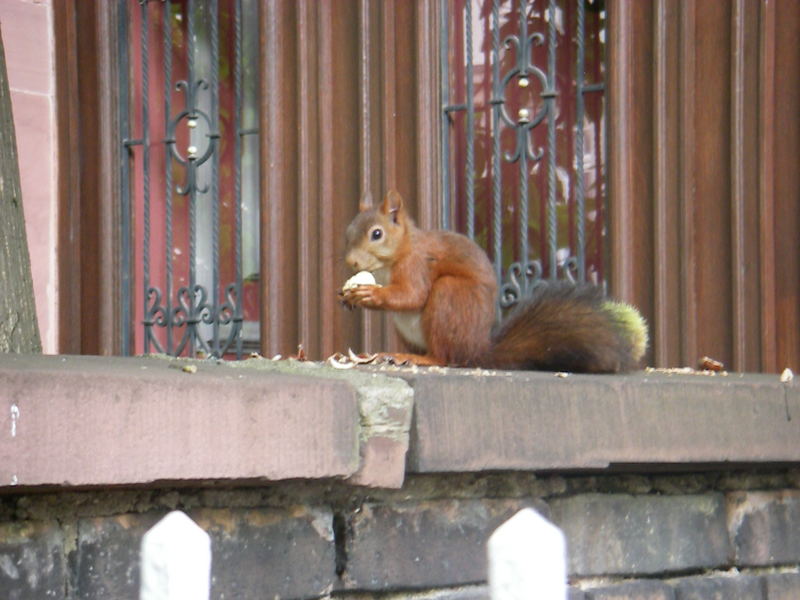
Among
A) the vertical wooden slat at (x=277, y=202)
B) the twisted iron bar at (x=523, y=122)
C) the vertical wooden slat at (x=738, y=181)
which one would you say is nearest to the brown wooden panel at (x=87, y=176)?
the vertical wooden slat at (x=277, y=202)

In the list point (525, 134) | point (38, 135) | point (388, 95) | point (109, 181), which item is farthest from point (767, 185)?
point (38, 135)

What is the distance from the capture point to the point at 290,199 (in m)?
4.60

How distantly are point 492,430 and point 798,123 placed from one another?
6.19 ft

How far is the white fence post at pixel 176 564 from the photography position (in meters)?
0.88

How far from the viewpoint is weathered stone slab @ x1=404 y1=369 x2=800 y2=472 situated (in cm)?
203

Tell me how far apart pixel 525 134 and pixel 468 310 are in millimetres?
1413

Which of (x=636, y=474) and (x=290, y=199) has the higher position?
(x=290, y=199)

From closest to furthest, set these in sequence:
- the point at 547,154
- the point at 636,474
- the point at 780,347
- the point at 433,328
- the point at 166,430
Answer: the point at 166,430, the point at 636,474, the point at 433,328, the point at 780,347, the point at 547,154

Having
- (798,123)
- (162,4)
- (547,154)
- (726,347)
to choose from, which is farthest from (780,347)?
(162,4)

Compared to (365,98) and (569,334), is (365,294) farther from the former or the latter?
(365,98)

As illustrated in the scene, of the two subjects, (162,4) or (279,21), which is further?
(162,4)

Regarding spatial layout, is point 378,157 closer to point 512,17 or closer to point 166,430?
point 512,17

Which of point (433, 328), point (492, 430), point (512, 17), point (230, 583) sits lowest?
point (230, 583)

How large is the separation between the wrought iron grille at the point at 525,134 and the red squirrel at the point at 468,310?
1.05 metres
